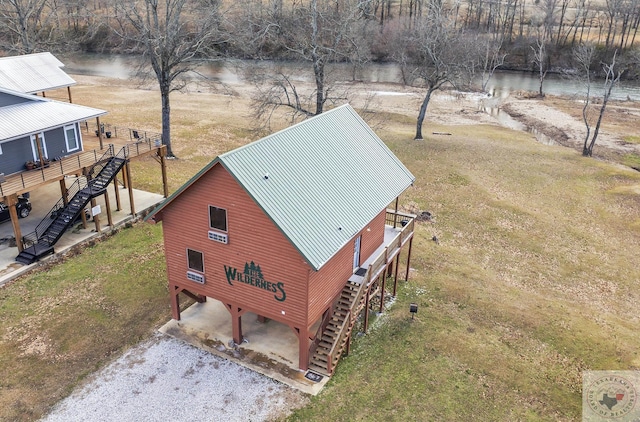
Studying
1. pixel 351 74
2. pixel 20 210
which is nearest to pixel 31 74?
pixel 20 210

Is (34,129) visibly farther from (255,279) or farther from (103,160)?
(255,279)

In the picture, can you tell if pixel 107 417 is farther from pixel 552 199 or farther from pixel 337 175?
pixel 552 199

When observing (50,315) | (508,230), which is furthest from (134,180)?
(508,230)

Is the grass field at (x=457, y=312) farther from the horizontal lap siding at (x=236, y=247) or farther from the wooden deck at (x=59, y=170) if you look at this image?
the wooden deck at (x=59, y=170)

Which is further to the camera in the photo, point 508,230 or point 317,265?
point 508,230

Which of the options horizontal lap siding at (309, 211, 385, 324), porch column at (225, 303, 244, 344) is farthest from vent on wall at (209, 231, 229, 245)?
horizontal lap siding at (309, 211, 385, 324)

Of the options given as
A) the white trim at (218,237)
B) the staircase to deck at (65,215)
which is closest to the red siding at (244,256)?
the white trim at (218,237)
